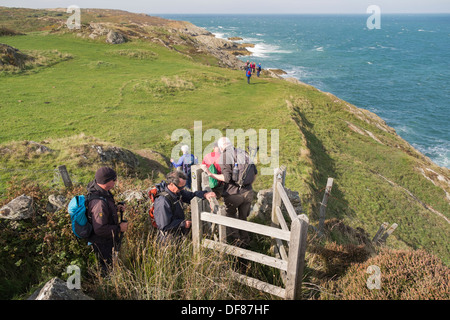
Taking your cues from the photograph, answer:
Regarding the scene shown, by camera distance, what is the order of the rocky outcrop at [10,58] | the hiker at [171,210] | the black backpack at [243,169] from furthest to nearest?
the rocky outcrop at [10,58] → the black backpack at [243,169] → the hiker at [171,210]

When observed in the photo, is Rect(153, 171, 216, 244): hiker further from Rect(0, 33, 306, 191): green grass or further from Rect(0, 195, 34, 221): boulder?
Rect(0, 33, 306, 191): green grass

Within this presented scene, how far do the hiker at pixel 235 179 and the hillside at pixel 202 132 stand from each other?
415cm

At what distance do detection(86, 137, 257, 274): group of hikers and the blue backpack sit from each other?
9 cm

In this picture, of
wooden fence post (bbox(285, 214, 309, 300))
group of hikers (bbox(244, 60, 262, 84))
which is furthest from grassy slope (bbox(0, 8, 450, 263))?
wooden fence post (bbox(285, 214, 309, 300))

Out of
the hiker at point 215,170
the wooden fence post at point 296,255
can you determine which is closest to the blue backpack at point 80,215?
the hiker at point 215,170

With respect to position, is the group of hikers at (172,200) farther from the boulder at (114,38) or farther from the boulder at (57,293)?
the boulder at (114,38)

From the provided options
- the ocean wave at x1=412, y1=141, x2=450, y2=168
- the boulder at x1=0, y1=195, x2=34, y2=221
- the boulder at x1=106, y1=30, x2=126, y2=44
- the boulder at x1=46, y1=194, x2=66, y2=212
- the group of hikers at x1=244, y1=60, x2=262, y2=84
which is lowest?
the ocean wave at x1=412, y1=141, x2=450, y2=168

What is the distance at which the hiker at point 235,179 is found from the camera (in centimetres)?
615

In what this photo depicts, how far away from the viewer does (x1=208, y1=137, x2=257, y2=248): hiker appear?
6152mm

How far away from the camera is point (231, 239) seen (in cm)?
605

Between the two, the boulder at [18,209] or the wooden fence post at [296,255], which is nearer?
the wooden fence post at [296,255]

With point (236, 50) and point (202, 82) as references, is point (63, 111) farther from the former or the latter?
point (236, 50)

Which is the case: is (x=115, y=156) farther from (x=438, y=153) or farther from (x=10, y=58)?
(x=438, y=153)
